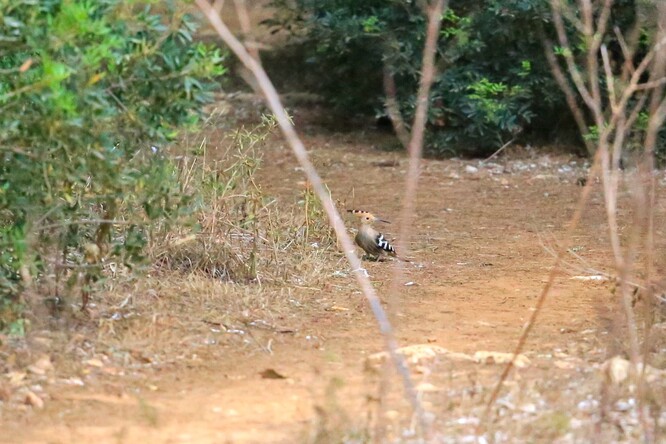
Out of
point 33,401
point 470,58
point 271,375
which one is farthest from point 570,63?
point 470,58

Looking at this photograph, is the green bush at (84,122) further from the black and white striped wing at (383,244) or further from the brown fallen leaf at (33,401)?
the black and white striped wing at (383,244)

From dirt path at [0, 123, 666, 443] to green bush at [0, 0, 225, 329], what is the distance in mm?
768

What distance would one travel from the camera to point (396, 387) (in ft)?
15.3

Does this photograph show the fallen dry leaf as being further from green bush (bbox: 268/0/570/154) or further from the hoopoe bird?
green bush (bbox: 268/0/570/154)

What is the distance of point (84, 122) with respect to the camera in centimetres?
471

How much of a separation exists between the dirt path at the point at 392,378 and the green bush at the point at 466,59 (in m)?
2.97

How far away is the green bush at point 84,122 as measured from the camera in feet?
14.8

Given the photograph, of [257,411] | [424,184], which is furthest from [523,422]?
[424,184]

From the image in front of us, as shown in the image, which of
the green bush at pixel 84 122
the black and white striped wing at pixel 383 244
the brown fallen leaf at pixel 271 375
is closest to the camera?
the green bush at pixel 84 122

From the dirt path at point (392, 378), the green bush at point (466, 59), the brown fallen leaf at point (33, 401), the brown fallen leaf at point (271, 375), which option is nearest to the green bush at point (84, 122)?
the brown fallen leaf at point (33, 401)

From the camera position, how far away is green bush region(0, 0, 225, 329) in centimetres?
452

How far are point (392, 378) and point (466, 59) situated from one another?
27.4 ft

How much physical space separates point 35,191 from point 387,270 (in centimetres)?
325

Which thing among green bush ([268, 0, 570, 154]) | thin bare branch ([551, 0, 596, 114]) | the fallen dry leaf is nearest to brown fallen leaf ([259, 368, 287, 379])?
the fallen dry leaf
